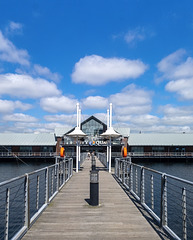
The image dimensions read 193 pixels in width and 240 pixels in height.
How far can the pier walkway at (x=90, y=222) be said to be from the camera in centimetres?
502

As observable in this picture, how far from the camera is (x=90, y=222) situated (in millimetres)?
5891

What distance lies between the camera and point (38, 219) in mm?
6098

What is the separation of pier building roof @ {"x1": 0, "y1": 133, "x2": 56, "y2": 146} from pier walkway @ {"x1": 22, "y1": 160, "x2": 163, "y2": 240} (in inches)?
1978

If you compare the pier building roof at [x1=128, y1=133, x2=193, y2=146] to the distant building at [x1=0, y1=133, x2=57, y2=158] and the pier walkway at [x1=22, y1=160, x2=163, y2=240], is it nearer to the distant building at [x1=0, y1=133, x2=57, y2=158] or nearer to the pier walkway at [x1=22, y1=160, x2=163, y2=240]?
the distant building at [x1=0, y1=133, x2=57, y2=158]

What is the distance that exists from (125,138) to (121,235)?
54.9 m

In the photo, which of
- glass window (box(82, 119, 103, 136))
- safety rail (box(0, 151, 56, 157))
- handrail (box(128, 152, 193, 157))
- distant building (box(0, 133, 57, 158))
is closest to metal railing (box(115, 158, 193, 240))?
handrail (box(128, 152, 193, 157))

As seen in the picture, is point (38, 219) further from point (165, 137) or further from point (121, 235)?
point (165, 137)

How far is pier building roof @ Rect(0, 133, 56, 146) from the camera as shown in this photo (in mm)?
56969

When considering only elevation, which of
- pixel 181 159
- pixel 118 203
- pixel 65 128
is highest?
pixel 65 128

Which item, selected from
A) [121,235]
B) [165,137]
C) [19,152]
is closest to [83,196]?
[121,235]

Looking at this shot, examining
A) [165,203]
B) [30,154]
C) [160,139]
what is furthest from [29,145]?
[165,203]

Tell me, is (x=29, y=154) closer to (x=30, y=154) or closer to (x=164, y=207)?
(x=30, y=154)

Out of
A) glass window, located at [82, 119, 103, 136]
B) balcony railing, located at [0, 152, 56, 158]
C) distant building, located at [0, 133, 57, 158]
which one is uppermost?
glass window, located at [82, 119, 103, 136]

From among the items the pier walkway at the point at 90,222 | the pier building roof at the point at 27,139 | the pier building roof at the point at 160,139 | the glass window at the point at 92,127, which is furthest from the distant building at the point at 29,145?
the pier walkway at the point at 90,222
